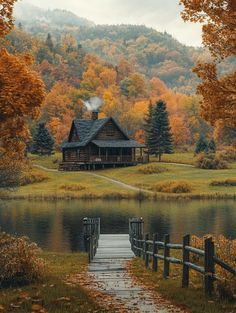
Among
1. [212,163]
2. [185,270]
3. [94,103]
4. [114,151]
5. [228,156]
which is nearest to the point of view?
[185,270]

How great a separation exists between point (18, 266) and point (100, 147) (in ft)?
219

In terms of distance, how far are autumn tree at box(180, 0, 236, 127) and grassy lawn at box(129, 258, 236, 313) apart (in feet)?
17.1

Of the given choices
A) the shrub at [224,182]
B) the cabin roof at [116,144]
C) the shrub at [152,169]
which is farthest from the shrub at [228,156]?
the shrub at [224,182]

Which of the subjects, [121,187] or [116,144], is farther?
[116,144]

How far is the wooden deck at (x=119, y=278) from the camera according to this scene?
1001 centimetres

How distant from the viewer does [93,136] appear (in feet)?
267

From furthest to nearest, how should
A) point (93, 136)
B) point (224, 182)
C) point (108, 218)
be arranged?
point (93, 136) → point (224, 182) → point (108, 218)

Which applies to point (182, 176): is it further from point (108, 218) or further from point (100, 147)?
point (108, 218)

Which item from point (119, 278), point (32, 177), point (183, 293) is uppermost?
point (183, 293)

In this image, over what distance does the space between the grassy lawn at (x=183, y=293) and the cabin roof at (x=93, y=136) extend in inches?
2518

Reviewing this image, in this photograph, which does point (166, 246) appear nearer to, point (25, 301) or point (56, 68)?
point (25, 301)

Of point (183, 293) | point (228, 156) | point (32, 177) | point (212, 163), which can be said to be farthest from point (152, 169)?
point (183, 293)

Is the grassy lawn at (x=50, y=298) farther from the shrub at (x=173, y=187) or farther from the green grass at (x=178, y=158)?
the green grass at (x=178, y=158)

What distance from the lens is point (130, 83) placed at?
15338 cm
